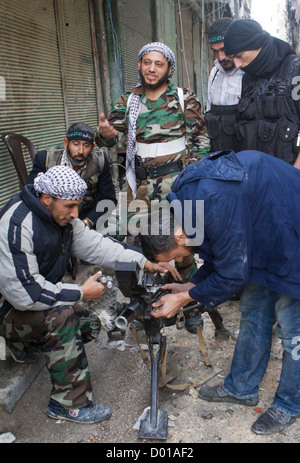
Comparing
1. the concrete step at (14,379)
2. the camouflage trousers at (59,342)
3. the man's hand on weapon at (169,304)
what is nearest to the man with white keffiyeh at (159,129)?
the man's hand on weapon at (169,304)

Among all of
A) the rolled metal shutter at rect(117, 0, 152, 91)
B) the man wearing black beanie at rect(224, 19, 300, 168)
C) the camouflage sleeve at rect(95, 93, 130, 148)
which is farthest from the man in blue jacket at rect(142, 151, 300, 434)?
the rolled metal shutter at rect(117, 0, 152, 91)

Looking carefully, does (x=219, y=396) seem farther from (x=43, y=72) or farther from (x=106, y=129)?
(x=43, y=72)

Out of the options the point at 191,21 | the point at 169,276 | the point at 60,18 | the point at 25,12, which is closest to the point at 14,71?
the point at 25,12

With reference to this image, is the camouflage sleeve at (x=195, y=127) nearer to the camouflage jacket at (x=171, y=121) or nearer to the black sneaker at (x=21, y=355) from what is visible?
the camouflage jacket at (x=171, y=121)

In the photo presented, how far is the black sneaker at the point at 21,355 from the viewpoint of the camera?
269 centimetres

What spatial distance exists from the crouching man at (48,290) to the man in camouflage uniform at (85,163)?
3.87ft

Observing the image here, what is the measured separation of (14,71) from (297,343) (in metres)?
4.05

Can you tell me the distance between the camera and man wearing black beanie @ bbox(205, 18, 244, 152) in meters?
3.54

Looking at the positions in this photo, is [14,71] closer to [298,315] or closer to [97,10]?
[97,10]

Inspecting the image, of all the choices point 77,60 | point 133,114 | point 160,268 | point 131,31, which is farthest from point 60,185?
point 131,31

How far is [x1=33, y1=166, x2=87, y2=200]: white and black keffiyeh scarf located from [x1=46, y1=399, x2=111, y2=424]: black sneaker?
1272 millimetres

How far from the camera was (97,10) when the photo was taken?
6.35 meters

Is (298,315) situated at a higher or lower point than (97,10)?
lower

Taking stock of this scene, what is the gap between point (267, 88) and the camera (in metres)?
2.97
